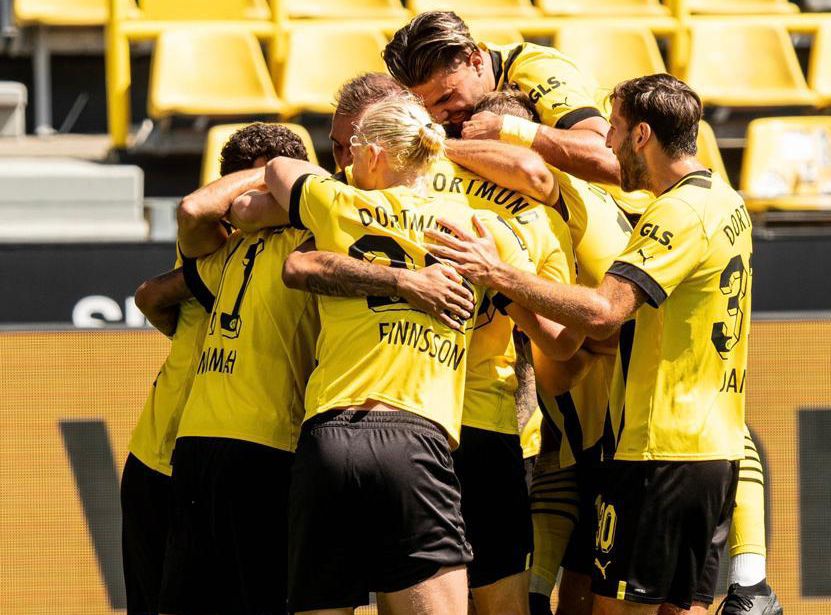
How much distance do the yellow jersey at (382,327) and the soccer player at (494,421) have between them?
293mm

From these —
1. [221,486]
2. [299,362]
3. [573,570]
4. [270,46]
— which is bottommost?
[573,570]

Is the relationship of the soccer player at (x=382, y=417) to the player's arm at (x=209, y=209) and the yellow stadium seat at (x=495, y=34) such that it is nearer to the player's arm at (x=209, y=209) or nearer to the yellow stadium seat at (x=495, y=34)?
the player's arm at (x=209, y=209)

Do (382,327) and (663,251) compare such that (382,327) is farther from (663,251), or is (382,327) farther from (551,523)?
(551,523)

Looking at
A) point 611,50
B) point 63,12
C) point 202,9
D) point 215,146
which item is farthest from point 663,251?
point 63,12

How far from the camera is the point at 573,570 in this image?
4.26 meters

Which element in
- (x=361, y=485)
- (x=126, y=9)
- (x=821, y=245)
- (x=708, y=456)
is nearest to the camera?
(x=361, y=485)

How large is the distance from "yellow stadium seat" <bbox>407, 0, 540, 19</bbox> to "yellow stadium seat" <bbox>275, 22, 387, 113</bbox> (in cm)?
52

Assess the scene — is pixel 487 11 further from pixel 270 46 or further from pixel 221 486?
pixel 221 486

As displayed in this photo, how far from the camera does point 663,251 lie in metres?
3.47

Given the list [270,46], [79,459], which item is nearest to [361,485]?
[79,459]

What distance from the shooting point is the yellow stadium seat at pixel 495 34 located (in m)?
8.08

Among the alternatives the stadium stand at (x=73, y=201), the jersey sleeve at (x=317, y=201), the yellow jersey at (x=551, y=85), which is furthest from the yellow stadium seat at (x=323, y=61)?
the jersey sleeve at (x=317, y=201)

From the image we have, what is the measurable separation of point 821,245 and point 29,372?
135 inches

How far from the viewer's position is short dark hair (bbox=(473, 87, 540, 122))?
13.2 feet
